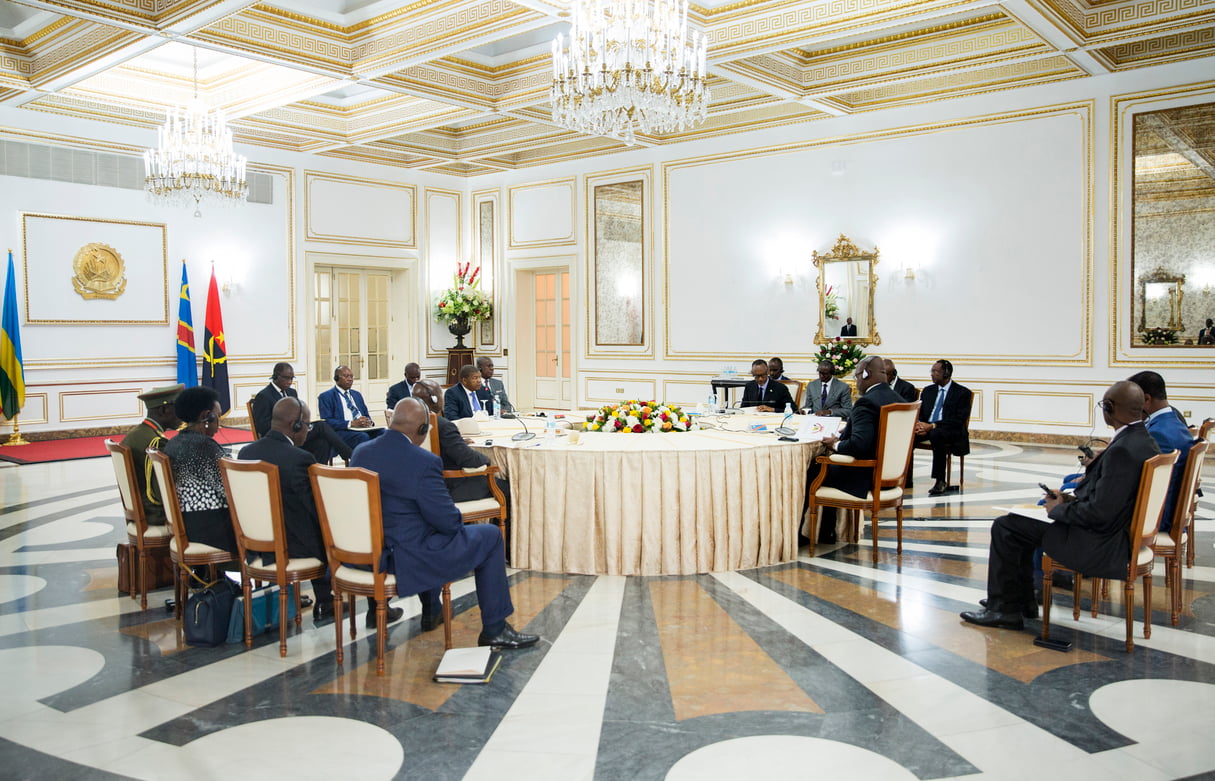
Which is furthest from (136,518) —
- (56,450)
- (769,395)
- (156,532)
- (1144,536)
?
(56,450)

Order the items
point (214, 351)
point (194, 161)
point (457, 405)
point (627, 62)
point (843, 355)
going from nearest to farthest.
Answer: point (627, 62) < point (457, 405) < point (194, 161) < point (843, 355) < point (214, 351)

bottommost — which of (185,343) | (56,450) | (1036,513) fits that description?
(56,450)

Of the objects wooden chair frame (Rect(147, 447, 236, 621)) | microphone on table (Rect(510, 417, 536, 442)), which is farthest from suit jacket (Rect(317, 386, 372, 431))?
wooden chair frame (Rect(147, 447, 236, 621))

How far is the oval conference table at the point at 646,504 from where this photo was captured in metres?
5.55

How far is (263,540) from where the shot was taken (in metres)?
4.36

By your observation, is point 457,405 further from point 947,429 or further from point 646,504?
point 947,429

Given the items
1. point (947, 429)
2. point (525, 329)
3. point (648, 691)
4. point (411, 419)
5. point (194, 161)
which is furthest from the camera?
point (525, 329)

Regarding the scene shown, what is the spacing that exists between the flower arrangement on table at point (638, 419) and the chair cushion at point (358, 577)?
2492mm

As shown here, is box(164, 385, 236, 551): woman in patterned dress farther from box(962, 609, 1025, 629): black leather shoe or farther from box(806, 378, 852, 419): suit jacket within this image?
box(806, 378, 852, 419): suit jacket

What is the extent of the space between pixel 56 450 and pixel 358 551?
28.2 ft

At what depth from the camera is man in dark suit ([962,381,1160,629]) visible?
161 inches

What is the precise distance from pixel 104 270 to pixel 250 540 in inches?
359

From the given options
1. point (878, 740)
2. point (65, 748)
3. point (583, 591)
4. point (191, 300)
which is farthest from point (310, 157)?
point (878, 740)

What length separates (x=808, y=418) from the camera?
6516 millimetres
